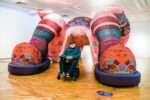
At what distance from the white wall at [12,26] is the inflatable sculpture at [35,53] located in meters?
3.44

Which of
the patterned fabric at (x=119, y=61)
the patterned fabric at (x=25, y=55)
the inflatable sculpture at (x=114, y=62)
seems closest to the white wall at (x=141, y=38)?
the inflatable sculpture at (x=114, y=62)

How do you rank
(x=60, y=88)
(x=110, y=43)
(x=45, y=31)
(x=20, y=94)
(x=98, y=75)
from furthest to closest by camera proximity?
(x=45, y=31) < (x=110, y=43) < (x=98, y=75) < (x=60, y=88) < (x=20, y=94)

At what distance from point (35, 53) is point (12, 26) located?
4462mm

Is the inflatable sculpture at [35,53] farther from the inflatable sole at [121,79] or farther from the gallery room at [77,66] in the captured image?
the inflatable sole at [121,79]

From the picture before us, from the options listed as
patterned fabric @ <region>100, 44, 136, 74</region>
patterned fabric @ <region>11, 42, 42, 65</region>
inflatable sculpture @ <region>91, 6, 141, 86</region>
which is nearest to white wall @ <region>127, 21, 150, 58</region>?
inflatable sculpture @ <region>91, 6, 141, 86</region>

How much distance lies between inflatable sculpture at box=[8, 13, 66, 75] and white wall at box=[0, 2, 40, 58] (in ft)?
11.3

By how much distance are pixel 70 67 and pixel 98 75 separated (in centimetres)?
64

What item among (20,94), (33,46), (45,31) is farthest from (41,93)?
(45,31)

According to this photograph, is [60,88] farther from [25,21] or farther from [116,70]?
[25,21]

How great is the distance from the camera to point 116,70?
3.59 meters

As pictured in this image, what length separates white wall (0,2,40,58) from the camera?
8.07 meters

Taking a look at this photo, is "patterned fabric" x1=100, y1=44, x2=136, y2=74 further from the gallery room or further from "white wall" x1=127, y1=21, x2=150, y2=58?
"white wall" x1=127, y1=21, x2=150, y2=58

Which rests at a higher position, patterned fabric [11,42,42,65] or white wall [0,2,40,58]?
white wall [0,2,40,58]

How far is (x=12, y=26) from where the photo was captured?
28.0 feet
